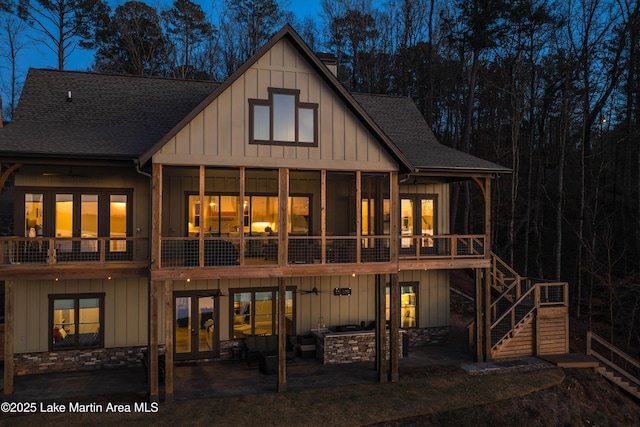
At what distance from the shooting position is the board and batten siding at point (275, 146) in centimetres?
1248

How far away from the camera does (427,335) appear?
17.8 metres

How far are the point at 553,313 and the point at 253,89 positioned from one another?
1263 centimetres

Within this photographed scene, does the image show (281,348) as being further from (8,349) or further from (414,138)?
(414,138)

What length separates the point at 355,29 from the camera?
114ft

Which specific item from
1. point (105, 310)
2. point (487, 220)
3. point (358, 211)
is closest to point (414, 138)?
point (487, 220)

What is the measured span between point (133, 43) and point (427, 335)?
92.1 ft

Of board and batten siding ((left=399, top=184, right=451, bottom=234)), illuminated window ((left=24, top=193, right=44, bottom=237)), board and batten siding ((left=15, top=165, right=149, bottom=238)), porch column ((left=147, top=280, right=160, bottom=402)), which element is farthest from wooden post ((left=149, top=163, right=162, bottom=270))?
board and batten siding ((left=399, top=184, right=451, bottom=234))

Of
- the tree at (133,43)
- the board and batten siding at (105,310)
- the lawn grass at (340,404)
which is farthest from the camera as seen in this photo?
the tree at (133,43)

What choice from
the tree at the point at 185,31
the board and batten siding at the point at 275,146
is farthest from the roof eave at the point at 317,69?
the tree at the point at 185,31

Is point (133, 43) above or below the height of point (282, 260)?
above

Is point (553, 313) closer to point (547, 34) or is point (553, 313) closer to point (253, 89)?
point (253, 89)

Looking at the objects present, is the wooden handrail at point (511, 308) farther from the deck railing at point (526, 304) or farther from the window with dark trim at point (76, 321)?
the window with dark trim at point (76, 321)

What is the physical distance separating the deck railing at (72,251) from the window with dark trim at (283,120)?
4643 mm

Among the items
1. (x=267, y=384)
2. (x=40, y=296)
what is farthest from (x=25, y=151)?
(x=267, y=384)
